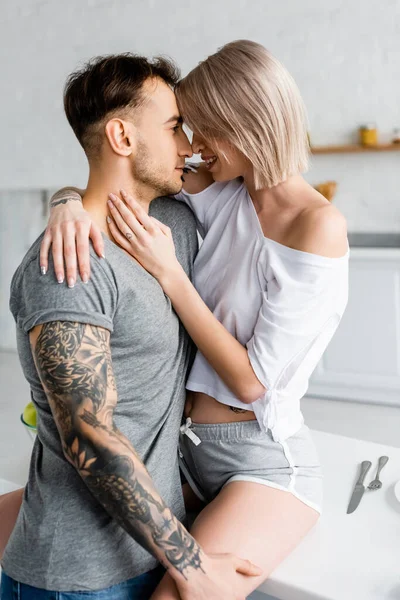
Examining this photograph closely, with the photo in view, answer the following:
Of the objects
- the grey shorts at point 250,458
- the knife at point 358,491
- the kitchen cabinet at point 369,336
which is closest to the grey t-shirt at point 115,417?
the grey shorts at point 250,458

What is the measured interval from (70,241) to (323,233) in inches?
20.1

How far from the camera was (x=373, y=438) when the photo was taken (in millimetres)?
3420

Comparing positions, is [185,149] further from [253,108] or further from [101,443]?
[101,443]

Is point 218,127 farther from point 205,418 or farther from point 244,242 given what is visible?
point 205,418

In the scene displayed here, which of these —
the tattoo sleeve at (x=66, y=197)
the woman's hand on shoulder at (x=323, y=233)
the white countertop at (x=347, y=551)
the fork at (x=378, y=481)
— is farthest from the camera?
the fork at (x=378, y=481)

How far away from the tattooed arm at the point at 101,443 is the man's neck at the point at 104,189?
0.34 metres

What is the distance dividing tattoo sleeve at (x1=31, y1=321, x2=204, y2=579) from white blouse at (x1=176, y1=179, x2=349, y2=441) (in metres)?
0.37

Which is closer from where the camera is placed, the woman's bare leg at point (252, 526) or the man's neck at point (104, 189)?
the woman's bare leg at point (252, 526)

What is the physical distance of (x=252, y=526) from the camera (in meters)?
1.39

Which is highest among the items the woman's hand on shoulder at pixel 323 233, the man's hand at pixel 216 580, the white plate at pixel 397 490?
the woman's hand on shoulder at pixel 323 233

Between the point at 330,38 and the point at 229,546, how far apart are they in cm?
360

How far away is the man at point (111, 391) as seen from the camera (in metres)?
1.21

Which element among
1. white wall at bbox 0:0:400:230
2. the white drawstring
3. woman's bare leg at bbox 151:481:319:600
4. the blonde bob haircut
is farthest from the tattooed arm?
white wall at bbox 0:0:400:230

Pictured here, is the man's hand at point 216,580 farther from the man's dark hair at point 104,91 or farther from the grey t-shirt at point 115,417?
the man's dark hair at point 104,91
